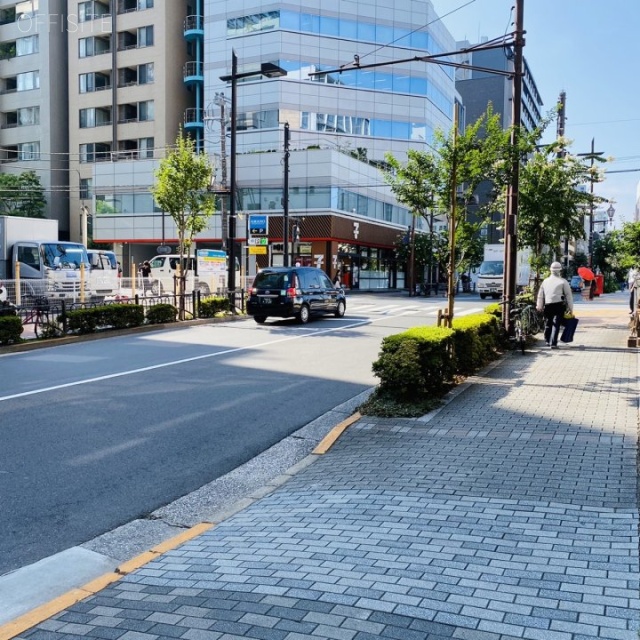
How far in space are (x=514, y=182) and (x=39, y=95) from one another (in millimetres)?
59835

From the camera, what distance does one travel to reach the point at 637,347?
46.2ft

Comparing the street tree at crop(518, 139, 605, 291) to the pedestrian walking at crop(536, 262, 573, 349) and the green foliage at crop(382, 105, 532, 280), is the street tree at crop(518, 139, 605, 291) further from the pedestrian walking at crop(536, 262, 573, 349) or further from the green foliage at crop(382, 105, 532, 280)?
the green foliage at crop(382, 105, 532, 280)

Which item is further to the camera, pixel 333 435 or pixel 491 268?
pixel 491 268

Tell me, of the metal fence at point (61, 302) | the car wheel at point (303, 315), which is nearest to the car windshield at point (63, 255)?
the metal fence at point (61, 302)

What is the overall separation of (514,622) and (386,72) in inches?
2262

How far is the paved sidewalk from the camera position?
325cm

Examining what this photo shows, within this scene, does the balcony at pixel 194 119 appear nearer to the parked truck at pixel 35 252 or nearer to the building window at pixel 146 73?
the building window at pixel 146 73

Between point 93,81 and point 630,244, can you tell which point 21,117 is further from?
point 630,244

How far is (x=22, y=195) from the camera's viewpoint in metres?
60.5

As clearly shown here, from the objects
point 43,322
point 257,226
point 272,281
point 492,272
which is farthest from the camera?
point 492,272

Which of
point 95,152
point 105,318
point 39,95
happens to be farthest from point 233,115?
point 39,95

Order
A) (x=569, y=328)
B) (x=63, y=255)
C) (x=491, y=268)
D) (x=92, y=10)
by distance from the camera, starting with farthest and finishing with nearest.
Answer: (x=92, y=10) → (x=491, y=268) → (x=63, y=255) → (x=569, y=328)

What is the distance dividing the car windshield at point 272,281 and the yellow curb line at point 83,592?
16452mm

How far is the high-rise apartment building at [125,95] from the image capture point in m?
56.3
